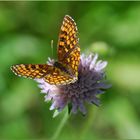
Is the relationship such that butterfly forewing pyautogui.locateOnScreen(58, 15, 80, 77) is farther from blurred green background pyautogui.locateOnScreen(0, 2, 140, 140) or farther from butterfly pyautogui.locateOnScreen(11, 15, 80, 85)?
blurred green background pyautogui.locateOnScreen(0, 2, 140, 140)

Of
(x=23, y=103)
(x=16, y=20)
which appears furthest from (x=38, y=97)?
(x=16, y=20)

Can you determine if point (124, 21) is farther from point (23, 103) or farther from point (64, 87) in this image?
point (64, 87)

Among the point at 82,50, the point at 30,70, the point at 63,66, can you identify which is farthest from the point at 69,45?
the point at 82,50

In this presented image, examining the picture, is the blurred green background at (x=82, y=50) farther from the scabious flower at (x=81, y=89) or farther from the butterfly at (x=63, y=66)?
the butterfly at (x=63, y=66)

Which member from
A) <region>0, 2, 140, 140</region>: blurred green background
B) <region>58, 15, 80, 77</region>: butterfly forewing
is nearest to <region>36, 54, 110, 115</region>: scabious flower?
<region>58, 15, 80, 77</region>: butterfly forewing

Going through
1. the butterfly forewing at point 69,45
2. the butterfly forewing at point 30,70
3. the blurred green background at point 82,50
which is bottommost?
the blurred green background at point 82,50

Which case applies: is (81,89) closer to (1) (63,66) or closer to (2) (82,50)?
(1) (63,66)

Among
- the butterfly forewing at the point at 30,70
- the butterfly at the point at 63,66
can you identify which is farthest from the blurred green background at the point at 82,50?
the butterfly forewing at the point at 30,70
